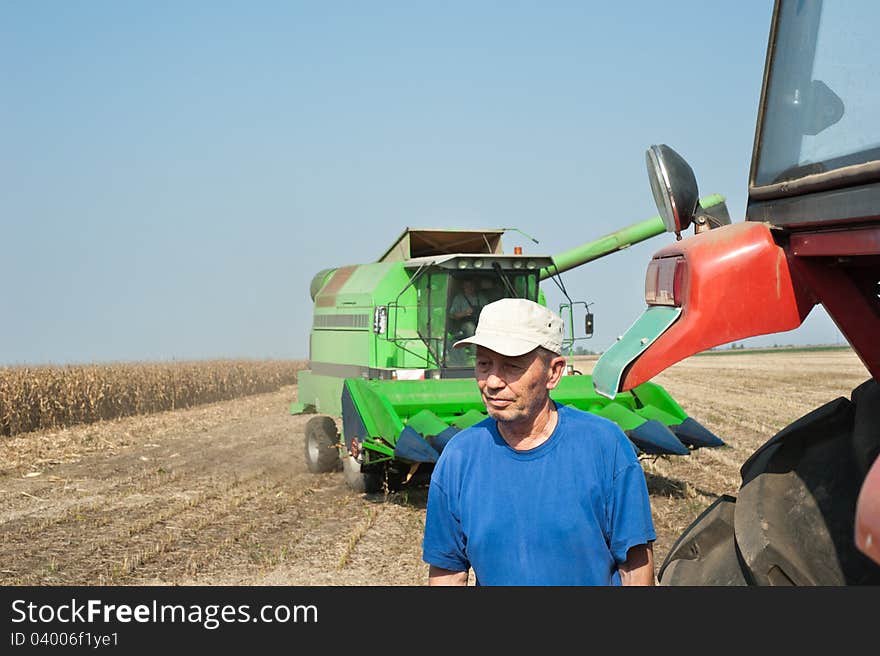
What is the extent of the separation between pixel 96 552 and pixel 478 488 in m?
5.93

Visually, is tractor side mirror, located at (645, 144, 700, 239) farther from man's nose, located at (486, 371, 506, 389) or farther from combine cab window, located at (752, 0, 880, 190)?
man's nose, located at (486, 371, 506, 389)

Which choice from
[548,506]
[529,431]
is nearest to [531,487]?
[548,506]

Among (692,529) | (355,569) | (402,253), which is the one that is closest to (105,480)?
(402,253)

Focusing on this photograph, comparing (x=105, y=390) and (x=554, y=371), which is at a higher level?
(x=554, y=371)

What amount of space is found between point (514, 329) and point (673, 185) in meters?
0.59

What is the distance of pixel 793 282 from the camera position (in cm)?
250

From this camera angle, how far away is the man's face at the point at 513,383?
103 inches

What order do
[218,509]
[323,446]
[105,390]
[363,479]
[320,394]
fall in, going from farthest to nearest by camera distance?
[105,390]
[320,394]
[323,446]
[363,479]
[218,509]

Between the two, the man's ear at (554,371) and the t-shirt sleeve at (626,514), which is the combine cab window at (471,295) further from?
the t-shirt sleeve at (626,514)

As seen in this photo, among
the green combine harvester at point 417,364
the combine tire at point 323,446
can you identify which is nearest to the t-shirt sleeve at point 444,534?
the green combine harvester at point 417,364

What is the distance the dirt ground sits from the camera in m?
7.08

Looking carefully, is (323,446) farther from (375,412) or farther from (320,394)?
(375,412)

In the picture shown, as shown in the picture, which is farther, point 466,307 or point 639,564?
point 466,307
